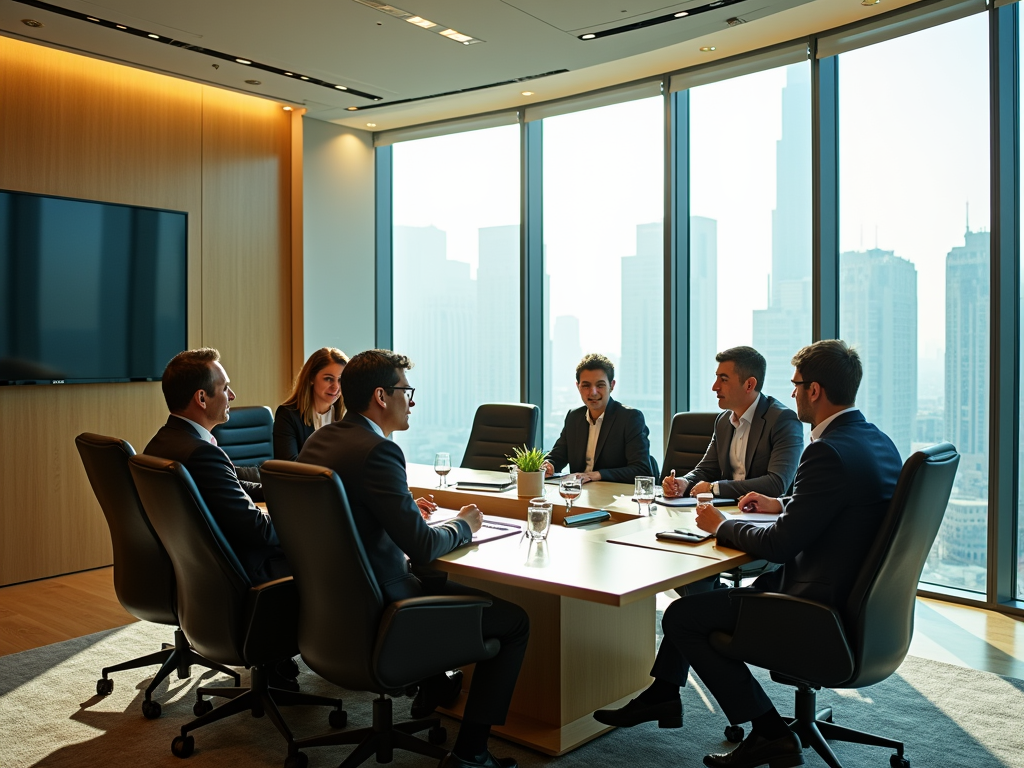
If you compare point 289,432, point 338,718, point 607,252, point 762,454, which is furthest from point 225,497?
point 607,252

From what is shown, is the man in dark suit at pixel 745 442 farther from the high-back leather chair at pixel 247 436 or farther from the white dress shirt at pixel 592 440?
the high-back leather chair at pixel 247 436

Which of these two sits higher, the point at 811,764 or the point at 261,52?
the point at 261,52

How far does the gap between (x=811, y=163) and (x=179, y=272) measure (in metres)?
4.52

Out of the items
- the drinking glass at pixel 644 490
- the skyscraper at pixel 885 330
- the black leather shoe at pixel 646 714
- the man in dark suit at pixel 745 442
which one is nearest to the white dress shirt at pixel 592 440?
the man in dark suit at pixel 745 442

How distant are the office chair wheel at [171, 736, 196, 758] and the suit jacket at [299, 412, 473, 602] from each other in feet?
3.67

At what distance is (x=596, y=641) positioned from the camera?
3582mm

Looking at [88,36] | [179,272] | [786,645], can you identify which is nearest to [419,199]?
[179,272]

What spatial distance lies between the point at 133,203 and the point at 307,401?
8.52ft

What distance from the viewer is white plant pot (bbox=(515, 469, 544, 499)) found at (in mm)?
4129

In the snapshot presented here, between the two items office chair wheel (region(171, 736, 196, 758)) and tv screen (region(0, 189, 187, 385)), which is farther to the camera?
tv screen (region(0, 189, 187, 385))

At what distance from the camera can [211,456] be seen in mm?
3146

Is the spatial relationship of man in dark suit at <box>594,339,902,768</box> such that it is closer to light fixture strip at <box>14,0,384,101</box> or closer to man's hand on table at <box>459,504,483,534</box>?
man's hand on table at <box>459,504,483,534</box>

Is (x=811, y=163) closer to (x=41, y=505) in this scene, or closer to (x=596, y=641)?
(x=596, y=641)

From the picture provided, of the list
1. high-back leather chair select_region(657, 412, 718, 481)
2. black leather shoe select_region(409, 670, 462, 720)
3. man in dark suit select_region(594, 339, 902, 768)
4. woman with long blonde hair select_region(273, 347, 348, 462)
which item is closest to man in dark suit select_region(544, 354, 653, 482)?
high-back leather chair select_region(657, 412, 718, 481)
